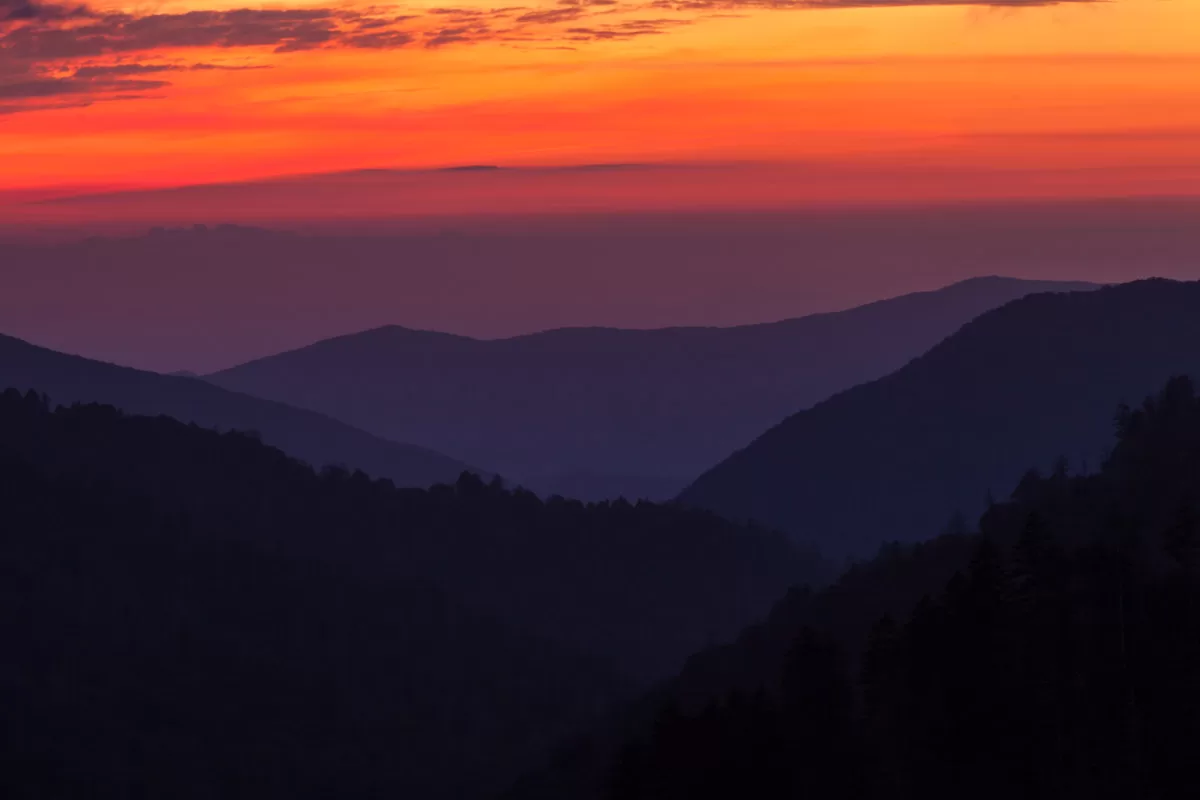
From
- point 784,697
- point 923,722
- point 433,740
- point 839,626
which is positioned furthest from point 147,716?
point 923,722

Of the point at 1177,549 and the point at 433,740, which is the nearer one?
the point at 1177,549

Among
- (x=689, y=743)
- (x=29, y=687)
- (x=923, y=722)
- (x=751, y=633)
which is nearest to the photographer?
(x=923, y=722)

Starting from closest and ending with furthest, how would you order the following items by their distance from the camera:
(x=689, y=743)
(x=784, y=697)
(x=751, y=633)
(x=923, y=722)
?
(x=923, y=722)
(x=689, y=743)
(x=784, y=697)
(x=751, y=633)

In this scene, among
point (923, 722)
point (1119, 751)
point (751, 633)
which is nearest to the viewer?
point (1119, 751)

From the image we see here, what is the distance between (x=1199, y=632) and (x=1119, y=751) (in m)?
5.24

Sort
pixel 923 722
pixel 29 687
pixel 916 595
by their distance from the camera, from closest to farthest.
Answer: pixel 923 722
pixel 916 595
pixel 29 687

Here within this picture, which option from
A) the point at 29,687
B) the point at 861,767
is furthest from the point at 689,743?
the point at 29,687

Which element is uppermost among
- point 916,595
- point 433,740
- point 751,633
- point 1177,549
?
point 1177,549

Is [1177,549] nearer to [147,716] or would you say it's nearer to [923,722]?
[923,722]

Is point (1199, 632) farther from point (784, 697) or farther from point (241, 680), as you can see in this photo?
point (241, 680)

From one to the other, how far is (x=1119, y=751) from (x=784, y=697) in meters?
20.7

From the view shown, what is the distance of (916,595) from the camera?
115062mm

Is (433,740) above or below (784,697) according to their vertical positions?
below

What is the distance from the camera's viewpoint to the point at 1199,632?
58.3 m
